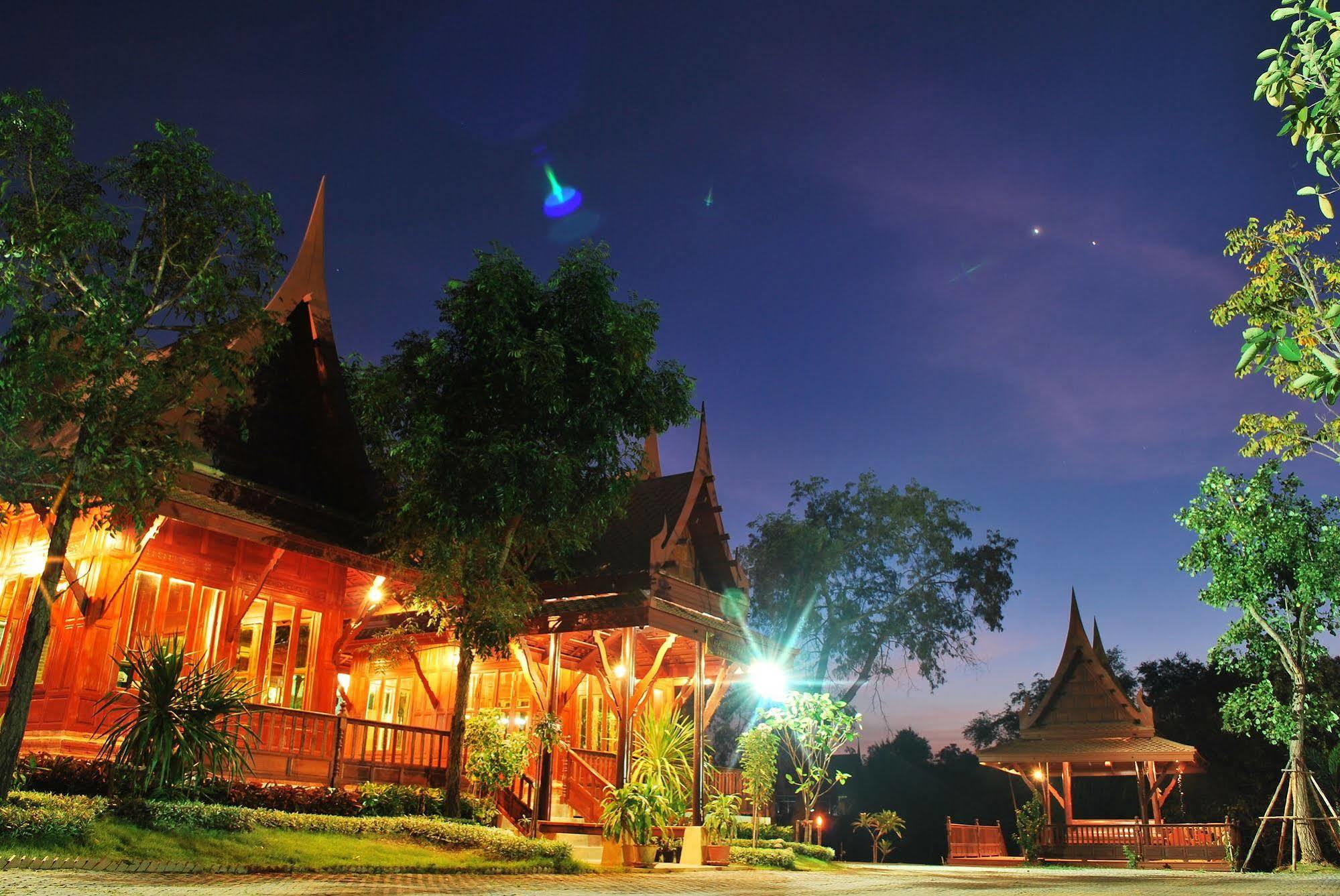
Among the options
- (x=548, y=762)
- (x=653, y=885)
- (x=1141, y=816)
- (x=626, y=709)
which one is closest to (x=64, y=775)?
(x=653, y=885)

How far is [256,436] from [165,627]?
3.22 m

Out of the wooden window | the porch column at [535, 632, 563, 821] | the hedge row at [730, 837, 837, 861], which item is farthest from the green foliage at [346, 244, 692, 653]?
the hedge row at [730, 837, 837, 861]

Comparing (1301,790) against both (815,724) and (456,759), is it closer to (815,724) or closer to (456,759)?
(815,724)

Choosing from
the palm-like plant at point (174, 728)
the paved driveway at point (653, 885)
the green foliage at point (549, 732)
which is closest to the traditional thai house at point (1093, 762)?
the paved driveway at point (653, 885)

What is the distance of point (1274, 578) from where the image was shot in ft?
74.5

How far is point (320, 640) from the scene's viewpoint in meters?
16.0

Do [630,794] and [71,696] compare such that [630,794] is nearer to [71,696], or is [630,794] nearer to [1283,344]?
[71,696]

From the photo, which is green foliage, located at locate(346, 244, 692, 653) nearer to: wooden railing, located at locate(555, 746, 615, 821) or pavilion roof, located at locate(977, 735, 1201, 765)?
wooden railing, located at locate(555, 746, 615, 821)

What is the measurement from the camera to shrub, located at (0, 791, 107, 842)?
28.2 ft

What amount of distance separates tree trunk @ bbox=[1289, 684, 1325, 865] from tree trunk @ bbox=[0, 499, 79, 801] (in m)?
23.1

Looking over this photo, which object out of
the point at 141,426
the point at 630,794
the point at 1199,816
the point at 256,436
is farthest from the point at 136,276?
the point at 1199,816

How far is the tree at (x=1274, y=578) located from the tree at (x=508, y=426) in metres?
14.3

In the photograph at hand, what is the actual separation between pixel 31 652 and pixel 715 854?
1035 cm

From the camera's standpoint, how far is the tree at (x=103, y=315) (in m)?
10.2
